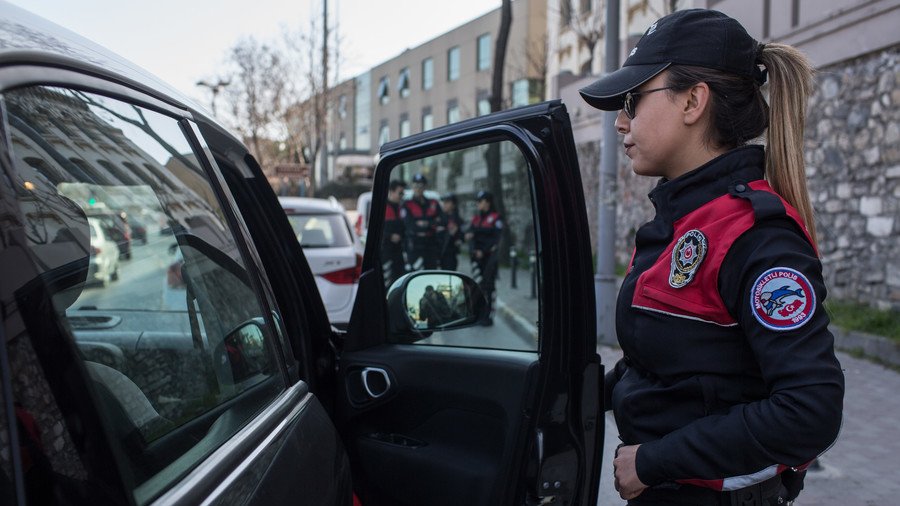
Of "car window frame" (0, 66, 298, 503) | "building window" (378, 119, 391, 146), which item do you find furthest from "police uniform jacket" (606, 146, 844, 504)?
"building window" (378, 119, 391, 146)

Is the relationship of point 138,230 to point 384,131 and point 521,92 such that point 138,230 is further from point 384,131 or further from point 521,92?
point 384,131

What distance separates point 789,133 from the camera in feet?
5.34

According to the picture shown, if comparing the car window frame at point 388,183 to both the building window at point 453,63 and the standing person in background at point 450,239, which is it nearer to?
the standing person in background at point 450,239

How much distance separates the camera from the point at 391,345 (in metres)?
2.32

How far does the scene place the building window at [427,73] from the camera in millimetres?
46312

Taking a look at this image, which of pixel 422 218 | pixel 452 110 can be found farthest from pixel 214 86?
pixel 422 218

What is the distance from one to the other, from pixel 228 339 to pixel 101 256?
33 centimetres

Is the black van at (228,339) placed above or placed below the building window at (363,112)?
below

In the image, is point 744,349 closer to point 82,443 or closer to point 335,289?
point 82,443

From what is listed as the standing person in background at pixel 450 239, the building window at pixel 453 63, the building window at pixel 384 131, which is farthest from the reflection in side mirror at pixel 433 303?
the building window at pixel 384 131

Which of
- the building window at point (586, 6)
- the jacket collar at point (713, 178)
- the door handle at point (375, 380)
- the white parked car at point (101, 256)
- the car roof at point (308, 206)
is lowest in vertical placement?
the door handle at point (375, 380)

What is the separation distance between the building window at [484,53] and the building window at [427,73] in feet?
17.1

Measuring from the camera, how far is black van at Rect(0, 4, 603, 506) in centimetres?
104

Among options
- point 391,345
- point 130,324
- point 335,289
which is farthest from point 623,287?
point 335,289
